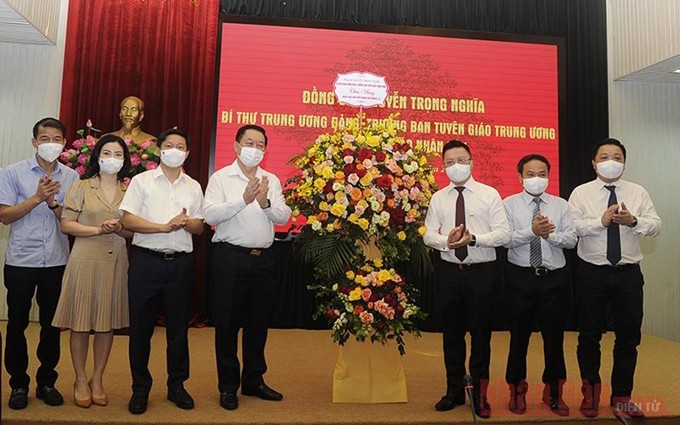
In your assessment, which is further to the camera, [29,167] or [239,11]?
[239,11]

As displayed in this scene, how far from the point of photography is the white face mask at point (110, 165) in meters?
2.90

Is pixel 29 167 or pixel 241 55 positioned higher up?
pixel 241 55

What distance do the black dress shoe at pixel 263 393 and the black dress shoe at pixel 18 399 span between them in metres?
1.18

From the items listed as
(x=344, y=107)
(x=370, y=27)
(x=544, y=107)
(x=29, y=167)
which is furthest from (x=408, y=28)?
(x=29, y=167)

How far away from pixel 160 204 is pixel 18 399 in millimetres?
1286

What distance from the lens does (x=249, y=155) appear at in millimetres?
3016

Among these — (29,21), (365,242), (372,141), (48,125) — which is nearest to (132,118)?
(29,21)

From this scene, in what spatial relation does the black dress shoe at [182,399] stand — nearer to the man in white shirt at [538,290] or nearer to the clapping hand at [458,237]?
the clapping hand at [458,237]

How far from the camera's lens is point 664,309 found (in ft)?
20.6

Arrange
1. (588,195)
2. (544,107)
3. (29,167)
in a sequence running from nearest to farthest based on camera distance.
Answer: (29,167) → (588,195) → (544,107)

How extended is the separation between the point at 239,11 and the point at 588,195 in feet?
13.9

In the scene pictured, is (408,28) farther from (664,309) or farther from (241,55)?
(664,309)

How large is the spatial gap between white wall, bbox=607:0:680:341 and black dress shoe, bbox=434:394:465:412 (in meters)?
4.44

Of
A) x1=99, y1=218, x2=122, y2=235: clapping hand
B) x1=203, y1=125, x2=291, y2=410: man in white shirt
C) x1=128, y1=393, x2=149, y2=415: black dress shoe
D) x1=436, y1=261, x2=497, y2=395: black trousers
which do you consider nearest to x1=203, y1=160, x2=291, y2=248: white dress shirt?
x1=203, y1=125, x2=291, y2=410: man in white shirt
